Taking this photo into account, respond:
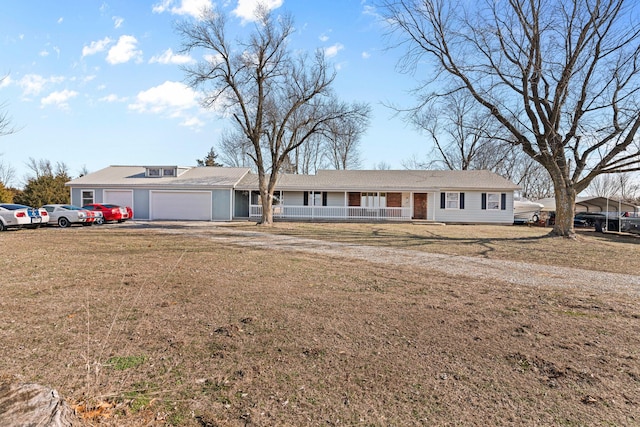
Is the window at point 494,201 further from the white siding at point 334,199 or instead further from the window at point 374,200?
the white siding at point 334,199

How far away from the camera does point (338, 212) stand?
27094 mm

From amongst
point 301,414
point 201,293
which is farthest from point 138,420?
point 201,293

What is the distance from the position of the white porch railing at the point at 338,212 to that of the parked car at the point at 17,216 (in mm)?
12467

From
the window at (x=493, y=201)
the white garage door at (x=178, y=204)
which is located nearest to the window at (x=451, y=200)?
the window at (x=493, y=201)

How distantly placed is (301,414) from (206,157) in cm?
5968

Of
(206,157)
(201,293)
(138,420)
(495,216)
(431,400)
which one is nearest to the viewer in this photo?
(138,420)

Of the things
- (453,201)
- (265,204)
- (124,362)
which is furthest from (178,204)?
(124,362)

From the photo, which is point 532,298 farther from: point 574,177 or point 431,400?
point 574,177

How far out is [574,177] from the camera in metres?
15.9

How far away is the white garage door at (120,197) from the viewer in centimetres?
2667

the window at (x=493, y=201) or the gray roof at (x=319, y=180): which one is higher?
the gray roof at (x=319, y=180)

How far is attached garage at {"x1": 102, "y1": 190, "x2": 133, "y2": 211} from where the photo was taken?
26669 millimetres

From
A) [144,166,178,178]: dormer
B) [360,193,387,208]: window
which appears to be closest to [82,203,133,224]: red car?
[144,166,178,178]: dormer

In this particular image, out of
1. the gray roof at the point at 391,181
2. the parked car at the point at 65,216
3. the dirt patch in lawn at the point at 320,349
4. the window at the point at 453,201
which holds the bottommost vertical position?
the dirt patch in lawn at the point at 320,349
